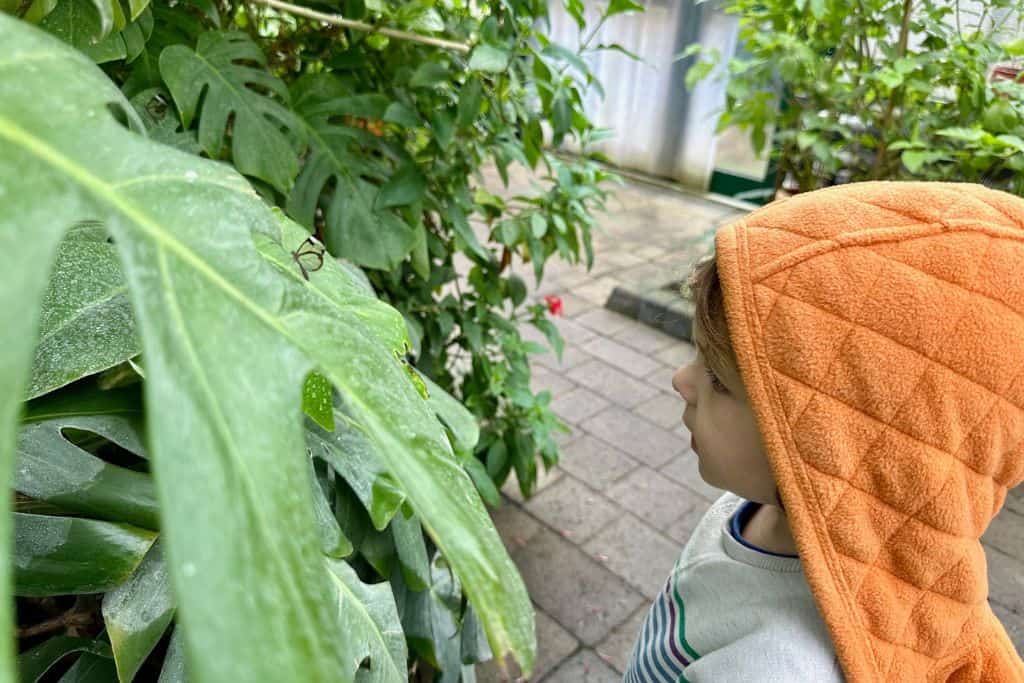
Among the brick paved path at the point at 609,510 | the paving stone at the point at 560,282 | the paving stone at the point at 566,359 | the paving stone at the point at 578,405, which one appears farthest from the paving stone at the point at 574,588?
the paving stone at the point at 560,282

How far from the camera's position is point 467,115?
1160 millimetres

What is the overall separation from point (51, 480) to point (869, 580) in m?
0.65

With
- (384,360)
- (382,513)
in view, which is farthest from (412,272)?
(384,360)

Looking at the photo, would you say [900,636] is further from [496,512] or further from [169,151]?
[496,512]

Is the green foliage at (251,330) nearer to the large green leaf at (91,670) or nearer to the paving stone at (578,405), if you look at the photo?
the large green leaf at (91,670)

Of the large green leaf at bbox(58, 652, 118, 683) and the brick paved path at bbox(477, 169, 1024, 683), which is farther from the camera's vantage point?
the brick paved path at bbox(477, 169, 1024, 683)

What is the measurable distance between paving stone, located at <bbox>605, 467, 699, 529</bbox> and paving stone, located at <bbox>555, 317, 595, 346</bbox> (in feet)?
2.77

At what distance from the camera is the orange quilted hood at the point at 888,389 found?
0.61 metres

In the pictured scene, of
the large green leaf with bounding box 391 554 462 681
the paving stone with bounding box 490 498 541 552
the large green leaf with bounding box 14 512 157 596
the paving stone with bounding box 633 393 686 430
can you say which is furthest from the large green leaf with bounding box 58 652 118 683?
the paving stone with bounding box 633 393 686 430

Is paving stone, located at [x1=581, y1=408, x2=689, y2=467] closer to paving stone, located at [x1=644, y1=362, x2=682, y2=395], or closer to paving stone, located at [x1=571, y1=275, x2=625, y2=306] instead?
paving stone, located at [x1=644, y1=362, x2=682, y2=395]

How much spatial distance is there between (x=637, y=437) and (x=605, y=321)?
34.1 inches

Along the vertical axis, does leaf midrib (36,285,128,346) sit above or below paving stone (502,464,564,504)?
above

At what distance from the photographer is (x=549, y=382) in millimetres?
2711

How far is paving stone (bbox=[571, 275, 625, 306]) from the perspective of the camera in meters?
3.40
